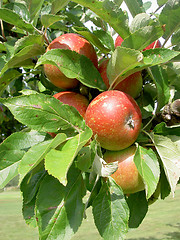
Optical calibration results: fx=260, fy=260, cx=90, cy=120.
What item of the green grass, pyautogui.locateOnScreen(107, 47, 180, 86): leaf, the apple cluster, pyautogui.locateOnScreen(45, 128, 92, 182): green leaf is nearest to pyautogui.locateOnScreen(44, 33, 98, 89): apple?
the apple cluster

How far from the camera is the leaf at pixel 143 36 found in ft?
1.82

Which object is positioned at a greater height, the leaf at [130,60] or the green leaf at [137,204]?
the leaf at [130,60]

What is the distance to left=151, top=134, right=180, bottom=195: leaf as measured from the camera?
57cm

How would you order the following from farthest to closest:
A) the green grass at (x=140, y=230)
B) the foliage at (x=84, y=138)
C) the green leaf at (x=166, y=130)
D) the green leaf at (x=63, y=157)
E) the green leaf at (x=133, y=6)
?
the green grass at (x=140, y=230), the green leaf at (x=133, y=6), the green leaf at (x=166, y=130), the foliage at (x=84, y=138), the green leaf at (x=63, y=157)

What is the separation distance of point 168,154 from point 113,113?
16 centimetres

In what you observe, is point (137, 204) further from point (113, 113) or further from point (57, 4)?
point (57, 4)

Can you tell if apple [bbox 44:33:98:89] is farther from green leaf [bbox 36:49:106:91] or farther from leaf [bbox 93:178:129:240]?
leaf [bbox 93:178:129:240]

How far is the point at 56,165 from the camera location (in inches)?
16.9

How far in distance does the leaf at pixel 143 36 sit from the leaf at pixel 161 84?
85 millimetres

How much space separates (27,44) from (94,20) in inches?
8.3

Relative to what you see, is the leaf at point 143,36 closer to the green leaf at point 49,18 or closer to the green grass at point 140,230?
the green leaf at point 49,18

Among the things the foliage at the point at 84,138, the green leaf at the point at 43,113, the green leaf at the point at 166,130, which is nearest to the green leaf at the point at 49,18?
the foliage at the point at 84,138

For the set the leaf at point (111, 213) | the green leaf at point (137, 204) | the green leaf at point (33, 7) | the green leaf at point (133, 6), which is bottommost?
the green leaf at point (137, 204)

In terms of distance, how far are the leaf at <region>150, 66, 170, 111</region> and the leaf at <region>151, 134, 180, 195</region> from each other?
11 cm
